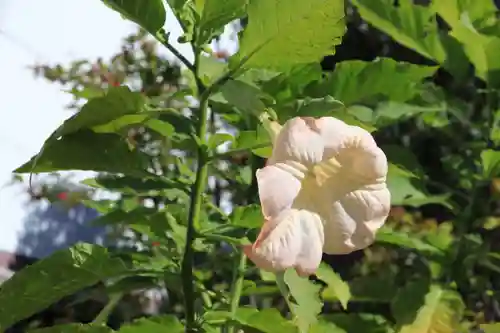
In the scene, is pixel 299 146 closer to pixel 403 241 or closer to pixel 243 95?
pixel 243 95

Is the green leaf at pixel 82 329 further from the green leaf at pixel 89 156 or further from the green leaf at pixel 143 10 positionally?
the green leaf at pixel 143 10

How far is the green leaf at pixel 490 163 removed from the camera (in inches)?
39.4

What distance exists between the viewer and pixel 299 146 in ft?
1.70

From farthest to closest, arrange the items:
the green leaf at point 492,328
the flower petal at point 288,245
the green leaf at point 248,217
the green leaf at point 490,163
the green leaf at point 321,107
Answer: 1. the green leaf at point 490,163
2. the green leaf at point 492,328
3. the green leaf at point 248,217
4. the green leaf at point 321,107
5. the flower petal at point 288,245

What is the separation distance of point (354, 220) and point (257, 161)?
15.6 inches

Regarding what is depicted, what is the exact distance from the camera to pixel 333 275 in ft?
2.57

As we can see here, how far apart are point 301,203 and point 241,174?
408 mm

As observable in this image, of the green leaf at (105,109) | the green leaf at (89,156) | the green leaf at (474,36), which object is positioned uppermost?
the green leaf at (474,36)

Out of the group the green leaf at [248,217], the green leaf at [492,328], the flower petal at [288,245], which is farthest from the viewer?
the green leaf at [492,328]

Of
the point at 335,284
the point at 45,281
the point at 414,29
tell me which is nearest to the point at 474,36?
the point at 414,29

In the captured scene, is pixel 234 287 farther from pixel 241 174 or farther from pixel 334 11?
pixel 334 11

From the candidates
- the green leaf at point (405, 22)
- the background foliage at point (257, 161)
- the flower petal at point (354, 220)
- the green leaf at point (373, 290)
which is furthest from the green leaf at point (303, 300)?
the green leaf at point (405, 22)

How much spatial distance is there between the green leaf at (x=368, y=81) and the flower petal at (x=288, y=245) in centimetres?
28

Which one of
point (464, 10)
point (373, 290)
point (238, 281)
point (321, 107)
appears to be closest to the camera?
point (321, 107)
